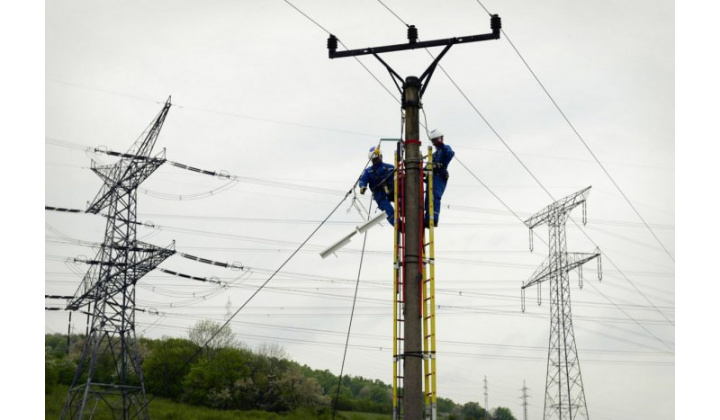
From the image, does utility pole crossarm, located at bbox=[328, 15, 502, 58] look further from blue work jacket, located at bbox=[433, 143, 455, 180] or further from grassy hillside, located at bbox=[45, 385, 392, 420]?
grassy hillside, located at bbox=[45, 385, 392, 420]

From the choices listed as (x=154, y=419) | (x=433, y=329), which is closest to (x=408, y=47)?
(x=433, y=329)

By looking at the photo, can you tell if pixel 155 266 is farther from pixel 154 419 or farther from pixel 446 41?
pixel 446 41

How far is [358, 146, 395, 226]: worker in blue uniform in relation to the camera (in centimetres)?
1222

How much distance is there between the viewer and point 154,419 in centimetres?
A: 5812

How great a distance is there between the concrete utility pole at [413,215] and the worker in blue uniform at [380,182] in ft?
3.30

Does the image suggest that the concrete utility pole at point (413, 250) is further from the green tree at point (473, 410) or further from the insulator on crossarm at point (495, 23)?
the green tree at point (473, 410)

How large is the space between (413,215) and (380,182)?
1549mm

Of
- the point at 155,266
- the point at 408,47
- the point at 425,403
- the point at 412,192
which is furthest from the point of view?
the point at 155,266

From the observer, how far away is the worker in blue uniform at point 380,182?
1222 centimetres

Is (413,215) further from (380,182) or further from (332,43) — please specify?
(332,43)

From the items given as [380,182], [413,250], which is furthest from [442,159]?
[413,250]

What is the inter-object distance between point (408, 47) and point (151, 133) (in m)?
34.1

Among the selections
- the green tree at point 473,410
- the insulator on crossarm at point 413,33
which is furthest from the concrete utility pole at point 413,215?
the green tree at point 473,410

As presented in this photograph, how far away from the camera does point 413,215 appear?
36.0 ft
